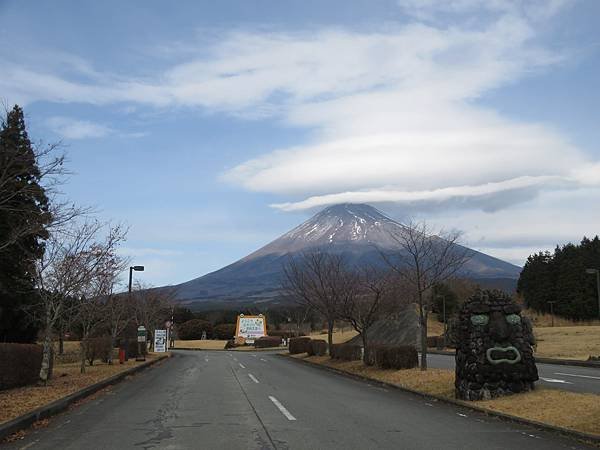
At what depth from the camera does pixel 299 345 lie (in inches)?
1550

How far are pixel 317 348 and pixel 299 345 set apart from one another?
5644mm

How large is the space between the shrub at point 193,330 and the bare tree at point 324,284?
50.9 meters

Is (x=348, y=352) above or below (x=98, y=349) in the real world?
above

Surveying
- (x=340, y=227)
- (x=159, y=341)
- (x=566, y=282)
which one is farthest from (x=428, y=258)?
(x=340, y=227)

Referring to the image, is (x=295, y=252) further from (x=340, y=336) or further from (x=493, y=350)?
(x=493, y=350)

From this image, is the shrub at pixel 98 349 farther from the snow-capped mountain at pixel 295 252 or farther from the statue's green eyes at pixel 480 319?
the snow-capped mountain at pixel 295 252

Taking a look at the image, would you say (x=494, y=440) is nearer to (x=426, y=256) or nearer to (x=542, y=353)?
(x=426, y=256)

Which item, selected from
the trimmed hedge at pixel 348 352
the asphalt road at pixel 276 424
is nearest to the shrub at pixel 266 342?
the trimmed hedge at pixel 348 352

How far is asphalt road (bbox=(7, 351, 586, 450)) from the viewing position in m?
8.34

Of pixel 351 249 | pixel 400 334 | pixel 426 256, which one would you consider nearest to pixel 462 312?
pixel 426 256

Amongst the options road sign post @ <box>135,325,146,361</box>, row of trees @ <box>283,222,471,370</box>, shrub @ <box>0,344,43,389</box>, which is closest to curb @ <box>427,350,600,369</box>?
row of trees @ <box>283,222,471,370</box>

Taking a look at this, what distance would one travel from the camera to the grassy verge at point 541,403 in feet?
31.7

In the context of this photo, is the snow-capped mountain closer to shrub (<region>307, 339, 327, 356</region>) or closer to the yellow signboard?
the yellow signboard

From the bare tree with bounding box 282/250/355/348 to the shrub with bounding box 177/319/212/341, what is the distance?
5086 cm
